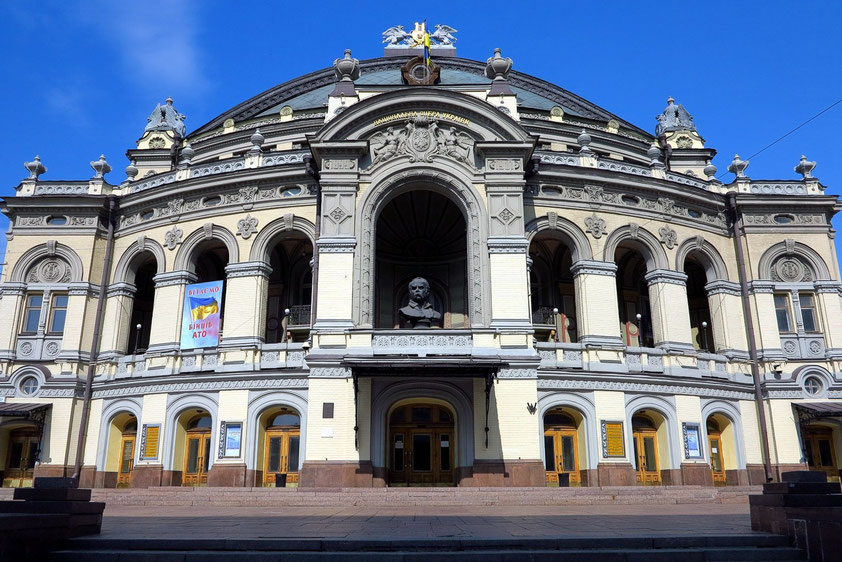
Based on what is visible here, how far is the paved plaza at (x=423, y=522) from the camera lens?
11929 millimetres

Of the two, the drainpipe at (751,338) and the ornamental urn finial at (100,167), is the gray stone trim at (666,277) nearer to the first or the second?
the drainpipe at (751,338)

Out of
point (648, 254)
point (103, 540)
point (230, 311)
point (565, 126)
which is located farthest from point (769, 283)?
point (103, 540)

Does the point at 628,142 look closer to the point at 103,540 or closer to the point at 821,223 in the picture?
the point at 821,223

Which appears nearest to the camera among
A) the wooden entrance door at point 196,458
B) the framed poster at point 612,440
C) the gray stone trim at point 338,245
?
the framed poster at point 612,440

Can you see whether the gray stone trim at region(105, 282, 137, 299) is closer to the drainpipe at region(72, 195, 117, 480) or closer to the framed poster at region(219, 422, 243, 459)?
the drainpipe at region(72, 195, 117, 480)

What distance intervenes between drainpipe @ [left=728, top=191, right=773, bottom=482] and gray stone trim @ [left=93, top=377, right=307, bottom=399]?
20506 millimetres

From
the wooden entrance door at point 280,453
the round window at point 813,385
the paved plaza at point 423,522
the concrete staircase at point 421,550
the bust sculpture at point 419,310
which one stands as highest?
the bust sculpture at point 419,310

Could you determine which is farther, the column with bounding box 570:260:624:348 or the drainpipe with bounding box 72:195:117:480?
the drainpipe with bounding box 72:195:117:480

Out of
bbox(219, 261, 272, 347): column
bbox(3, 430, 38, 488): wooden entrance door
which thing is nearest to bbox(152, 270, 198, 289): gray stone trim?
bbox(219, 261, 272, 347): column

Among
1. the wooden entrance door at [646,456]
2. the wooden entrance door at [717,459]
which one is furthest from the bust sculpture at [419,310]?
the wooden entrance door at [717,459]

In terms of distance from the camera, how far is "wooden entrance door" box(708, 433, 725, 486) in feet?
99.1

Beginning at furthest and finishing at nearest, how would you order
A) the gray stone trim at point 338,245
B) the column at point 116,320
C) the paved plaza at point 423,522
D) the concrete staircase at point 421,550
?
1. the column at point 116,320
2. the gray stone trim at point 338,245
3. the paved plaza at point 423,522
4. the concrete staircase at point 421,550

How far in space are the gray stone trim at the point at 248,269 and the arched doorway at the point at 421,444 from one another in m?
8.88

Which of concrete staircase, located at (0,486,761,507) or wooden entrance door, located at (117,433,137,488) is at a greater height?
wooden entrance door, located at (117,433,137,488)
